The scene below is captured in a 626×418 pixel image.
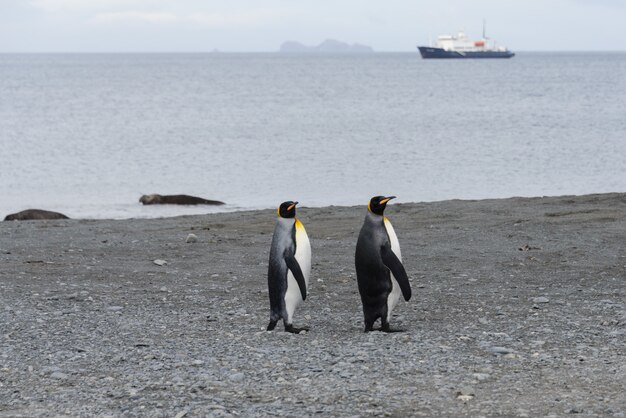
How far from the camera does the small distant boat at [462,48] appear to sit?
604 ft

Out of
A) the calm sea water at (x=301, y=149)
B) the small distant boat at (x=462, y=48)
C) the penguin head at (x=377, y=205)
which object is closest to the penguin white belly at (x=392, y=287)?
the penguin head at (x=377, y=205)

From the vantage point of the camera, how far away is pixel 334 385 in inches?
254

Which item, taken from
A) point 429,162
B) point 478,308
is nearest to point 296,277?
point 478,308

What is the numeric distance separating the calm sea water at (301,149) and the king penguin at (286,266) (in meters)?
12.5

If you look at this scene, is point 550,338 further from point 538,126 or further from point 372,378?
point 538,126

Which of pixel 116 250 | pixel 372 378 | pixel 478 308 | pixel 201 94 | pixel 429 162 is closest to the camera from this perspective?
pixel 372 378

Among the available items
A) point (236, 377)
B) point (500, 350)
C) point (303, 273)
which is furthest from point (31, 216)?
point (500, 350)

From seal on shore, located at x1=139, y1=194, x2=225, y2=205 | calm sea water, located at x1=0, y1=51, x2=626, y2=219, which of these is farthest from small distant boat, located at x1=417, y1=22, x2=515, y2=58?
seal on shore, located at x1=139, y1=194, x2=225, y2=205

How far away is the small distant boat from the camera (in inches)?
7249

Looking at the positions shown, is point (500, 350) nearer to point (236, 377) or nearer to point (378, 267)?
point (378, 267)

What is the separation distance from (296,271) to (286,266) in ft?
0.39

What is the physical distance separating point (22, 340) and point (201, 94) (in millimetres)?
79403

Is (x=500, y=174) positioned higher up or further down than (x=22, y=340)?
further down

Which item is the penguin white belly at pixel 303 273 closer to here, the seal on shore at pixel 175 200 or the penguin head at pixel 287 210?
the penguin head at pixel 287 210
